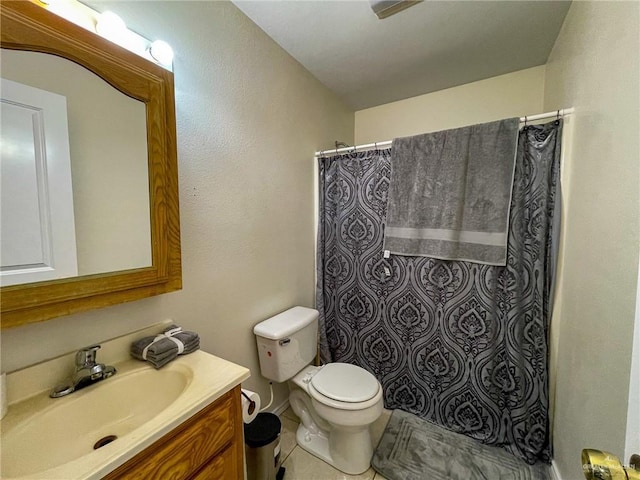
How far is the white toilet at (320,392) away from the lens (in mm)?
1305

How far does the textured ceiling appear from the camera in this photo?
52.3 inches

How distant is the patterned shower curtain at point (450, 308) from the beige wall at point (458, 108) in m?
0.74

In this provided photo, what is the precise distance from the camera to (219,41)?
1276mm

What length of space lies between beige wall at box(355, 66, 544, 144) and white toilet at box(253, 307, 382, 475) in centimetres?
179

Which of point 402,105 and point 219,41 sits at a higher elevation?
point 402,105

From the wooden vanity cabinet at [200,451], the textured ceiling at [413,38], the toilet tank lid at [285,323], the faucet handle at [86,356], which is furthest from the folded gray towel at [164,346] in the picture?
the textured ceiling at [413,38]

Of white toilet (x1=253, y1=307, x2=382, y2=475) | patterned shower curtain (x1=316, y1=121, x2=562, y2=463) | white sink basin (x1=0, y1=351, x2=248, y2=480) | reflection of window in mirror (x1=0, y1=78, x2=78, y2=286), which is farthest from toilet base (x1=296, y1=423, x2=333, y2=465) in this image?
reflection of window in mirror (x1=0, y1=78, x2=78, y2=286)

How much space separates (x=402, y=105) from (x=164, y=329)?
2409 millimetres

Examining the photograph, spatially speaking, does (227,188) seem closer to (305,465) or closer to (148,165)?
(148,165)

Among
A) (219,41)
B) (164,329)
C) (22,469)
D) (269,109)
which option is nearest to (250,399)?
(164,329)

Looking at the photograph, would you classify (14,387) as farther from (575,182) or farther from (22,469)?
(575,182)

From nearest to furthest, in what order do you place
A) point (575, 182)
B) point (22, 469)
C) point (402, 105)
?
point (22, 469) < point (575, 182) < point (402, 105)

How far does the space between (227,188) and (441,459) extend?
73.2 inches

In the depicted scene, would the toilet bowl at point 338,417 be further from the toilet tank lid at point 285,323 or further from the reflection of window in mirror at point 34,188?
the reflection of window in mirror at point 34,188
